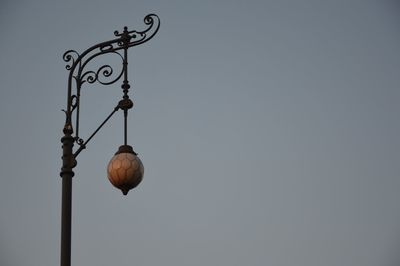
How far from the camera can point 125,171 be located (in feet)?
25.1

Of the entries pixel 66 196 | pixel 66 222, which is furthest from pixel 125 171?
pixel 66 222

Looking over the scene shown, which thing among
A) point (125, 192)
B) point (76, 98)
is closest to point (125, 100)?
point (76, 98)

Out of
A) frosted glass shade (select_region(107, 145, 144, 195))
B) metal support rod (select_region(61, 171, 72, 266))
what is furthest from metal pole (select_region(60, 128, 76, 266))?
frosted glass shade (select_region(107, 145, 144, 195))

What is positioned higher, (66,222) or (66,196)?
(66,196)

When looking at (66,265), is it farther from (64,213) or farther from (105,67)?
(105,67)

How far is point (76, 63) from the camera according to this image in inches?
328

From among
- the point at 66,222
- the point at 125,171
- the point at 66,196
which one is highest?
the point at 125,171

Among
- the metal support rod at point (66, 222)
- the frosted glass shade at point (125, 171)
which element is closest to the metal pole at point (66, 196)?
the metal support rod at point (66, 222)

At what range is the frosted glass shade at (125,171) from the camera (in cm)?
764

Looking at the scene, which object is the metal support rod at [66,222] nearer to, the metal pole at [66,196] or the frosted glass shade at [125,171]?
the metal pole at [66,196]

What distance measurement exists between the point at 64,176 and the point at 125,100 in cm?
120

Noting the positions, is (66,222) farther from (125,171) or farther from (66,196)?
(125,171)

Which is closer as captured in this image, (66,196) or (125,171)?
(66,196)

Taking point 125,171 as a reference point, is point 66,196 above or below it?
below
